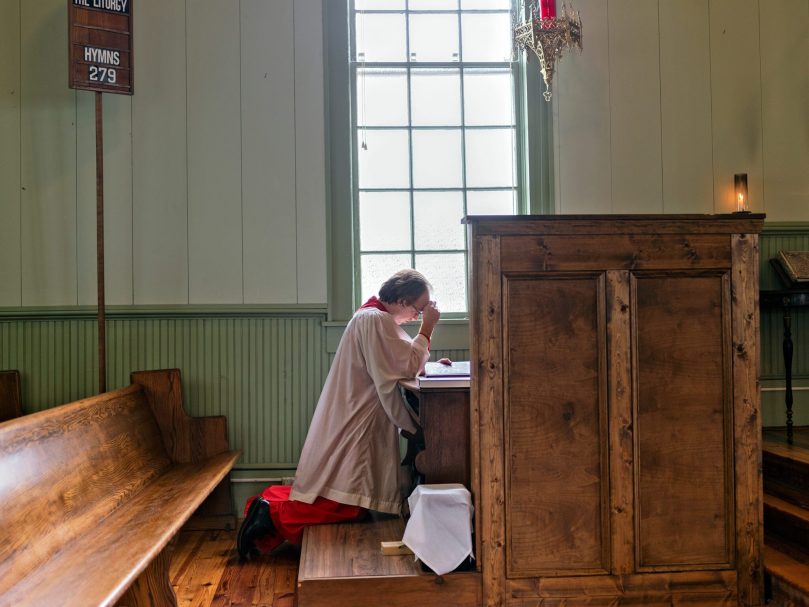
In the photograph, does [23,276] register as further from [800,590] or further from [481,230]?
[800,590]

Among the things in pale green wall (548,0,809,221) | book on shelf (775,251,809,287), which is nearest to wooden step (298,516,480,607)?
pale green wall (548,0,809,221)

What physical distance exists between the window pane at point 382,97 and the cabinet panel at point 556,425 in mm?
2100

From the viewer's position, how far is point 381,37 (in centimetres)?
432

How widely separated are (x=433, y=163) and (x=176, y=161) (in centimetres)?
152

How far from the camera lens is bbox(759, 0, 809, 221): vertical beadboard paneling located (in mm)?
4281

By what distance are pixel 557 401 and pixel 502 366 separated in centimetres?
24

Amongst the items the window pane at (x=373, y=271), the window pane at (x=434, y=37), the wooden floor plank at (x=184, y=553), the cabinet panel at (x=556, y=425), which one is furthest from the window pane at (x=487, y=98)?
the wooden floor plank at (x=184, y=553)

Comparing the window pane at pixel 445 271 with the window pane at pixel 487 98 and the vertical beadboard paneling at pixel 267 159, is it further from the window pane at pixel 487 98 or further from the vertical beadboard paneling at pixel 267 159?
the window pane at pixel 487 98

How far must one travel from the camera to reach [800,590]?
2496 millimetres

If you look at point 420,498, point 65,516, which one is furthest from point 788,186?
point 65,516

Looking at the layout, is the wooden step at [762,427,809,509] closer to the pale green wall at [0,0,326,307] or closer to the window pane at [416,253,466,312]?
the window pane at [416,253,466,312]

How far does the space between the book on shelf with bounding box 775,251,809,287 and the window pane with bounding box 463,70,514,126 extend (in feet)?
6.02

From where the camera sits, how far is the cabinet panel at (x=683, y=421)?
8.32 feet

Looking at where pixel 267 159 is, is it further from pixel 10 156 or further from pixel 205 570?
pixel 205 570
